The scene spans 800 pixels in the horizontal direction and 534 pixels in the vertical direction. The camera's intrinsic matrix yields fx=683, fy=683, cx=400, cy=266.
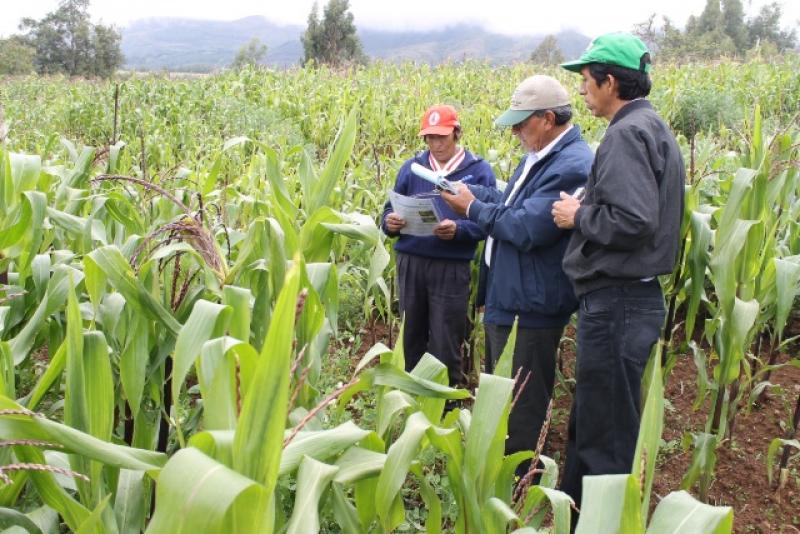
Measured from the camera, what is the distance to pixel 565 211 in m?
2.59

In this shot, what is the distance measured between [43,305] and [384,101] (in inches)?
380

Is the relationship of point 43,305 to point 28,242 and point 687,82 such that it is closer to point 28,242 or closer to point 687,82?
point 28,242

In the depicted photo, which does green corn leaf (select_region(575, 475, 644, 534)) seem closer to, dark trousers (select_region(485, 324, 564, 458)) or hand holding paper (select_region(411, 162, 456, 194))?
dark trousers (select_region(485, 324, 564, 458))

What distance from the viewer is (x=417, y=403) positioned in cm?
181

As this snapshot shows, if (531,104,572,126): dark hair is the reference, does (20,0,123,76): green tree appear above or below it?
above

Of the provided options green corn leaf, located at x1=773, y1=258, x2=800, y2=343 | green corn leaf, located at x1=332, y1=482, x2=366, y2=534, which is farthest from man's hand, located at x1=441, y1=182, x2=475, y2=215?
green corn leaf, located at x1=332, y1=482, x2=366, y2=534

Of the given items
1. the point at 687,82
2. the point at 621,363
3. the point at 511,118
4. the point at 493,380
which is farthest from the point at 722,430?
the point at 687,82

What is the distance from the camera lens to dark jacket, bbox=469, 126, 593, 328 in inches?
108

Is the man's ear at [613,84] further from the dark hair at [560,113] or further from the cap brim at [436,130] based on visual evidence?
the cap brim at [436,130]

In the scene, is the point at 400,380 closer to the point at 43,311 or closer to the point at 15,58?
the point at 43,311

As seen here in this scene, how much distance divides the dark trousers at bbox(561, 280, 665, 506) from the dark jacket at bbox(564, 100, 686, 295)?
87 millimetres

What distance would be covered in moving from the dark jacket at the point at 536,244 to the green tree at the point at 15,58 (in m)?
40.4

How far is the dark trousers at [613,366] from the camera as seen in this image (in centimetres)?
249

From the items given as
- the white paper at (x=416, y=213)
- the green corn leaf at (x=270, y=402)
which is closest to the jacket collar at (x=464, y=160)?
the white paper at (x=416, y=213)
